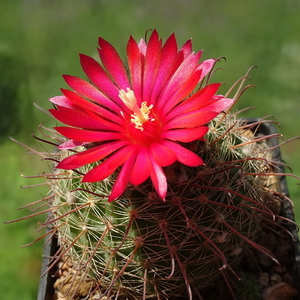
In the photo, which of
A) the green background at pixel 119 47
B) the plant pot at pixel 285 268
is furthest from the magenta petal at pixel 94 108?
the green background at pixel 119 47

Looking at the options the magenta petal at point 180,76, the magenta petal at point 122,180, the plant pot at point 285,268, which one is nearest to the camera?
the magenta petal at point 122,180

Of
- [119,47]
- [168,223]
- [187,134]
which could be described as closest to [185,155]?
[187,134]

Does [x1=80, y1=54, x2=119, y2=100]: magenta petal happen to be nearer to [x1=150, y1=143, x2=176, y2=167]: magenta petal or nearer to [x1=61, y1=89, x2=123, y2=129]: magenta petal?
[x1=61, y1=89, x2=123, y2=129]: magenta petal

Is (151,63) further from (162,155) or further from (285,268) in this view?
(285,268)

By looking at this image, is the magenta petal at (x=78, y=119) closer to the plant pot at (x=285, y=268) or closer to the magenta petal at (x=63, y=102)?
the magenta petal at (x=63, y=102)

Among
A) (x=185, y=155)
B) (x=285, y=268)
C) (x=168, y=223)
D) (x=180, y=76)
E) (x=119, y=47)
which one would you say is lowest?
(x=285, y=268)

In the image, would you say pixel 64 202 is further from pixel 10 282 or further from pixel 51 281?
pixel 10 282
